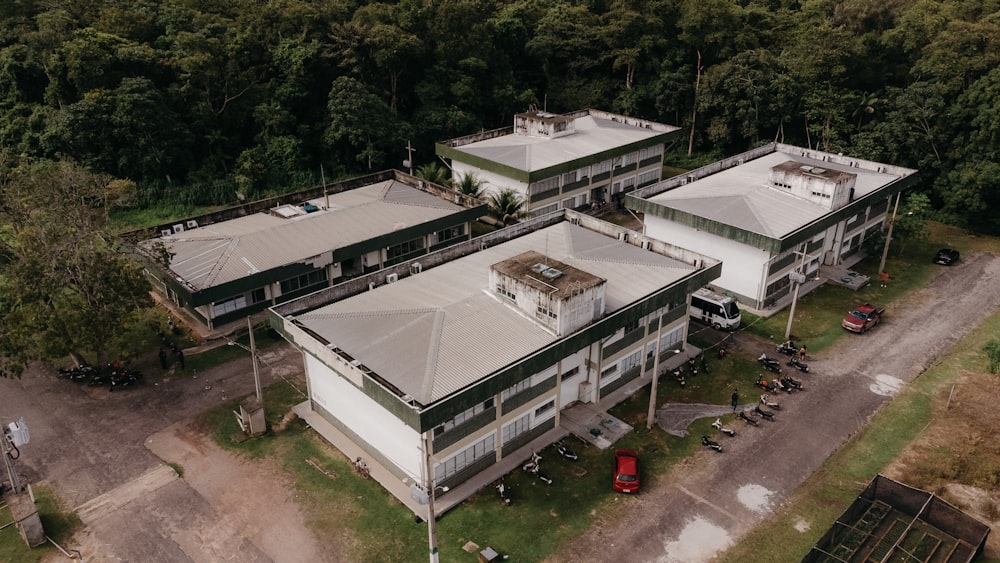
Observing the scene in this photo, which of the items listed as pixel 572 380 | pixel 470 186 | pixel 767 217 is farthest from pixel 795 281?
pixel 470 186

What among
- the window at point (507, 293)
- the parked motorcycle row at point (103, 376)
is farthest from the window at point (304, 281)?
the window at point (507, 293)

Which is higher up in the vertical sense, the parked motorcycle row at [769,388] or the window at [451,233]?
the window at [451,233]

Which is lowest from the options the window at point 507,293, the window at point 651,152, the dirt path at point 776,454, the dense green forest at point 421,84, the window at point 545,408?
the dirt path at point 776,454

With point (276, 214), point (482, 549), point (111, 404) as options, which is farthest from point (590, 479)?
point (276, 214)

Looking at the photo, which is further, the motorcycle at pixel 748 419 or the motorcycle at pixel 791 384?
the motorcycle at pixel 791 384

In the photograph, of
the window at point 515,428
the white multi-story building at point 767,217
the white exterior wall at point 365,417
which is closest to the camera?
the white exterior wall at point 365,417

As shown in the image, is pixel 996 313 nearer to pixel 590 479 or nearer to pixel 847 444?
pixel 847 444

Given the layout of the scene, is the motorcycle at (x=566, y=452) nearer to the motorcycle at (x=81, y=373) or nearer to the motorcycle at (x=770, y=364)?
the motorcycle at (x=770, y=364)
